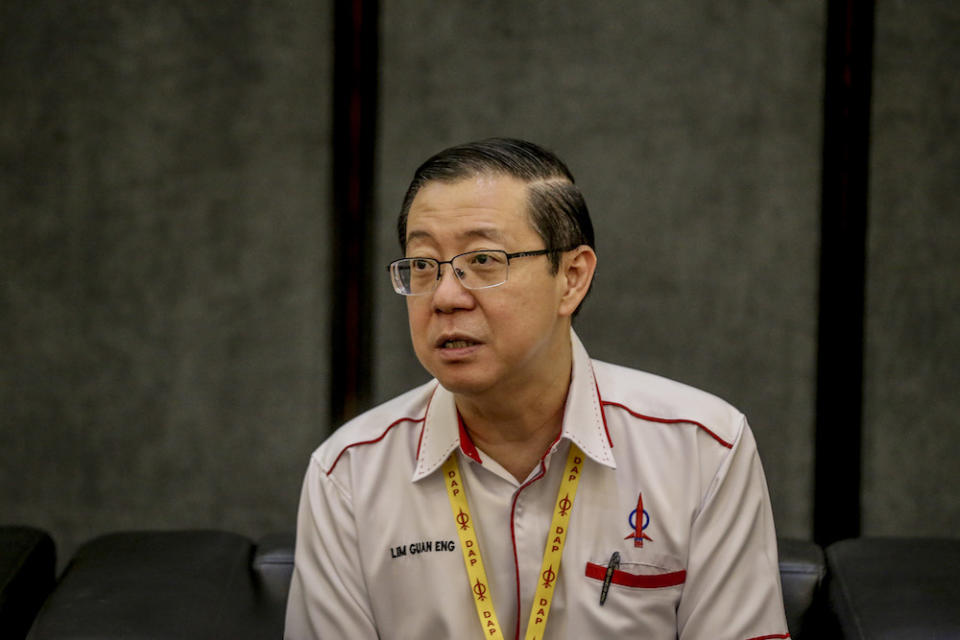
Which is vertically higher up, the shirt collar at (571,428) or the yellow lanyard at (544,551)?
the shirt collar at (571,428)

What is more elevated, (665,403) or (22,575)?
(665,403)

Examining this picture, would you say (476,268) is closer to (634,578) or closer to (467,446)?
(467,446)

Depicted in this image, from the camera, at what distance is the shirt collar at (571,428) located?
171 cm

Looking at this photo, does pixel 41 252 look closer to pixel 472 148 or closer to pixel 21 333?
pixel 21 333

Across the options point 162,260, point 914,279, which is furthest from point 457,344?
point 914,279

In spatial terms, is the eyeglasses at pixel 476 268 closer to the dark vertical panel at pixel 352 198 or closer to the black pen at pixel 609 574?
the black pen at pixel 609 574

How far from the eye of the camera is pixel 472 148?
1.68 m

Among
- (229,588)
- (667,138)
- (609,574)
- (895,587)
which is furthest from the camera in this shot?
(667,138)

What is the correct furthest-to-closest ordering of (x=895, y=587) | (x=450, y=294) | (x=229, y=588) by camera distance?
(x=229, y=588) → (x=895, y=587) → (x=450, y=294)

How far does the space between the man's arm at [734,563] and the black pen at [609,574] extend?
0.13m

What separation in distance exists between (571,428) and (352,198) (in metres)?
1.31

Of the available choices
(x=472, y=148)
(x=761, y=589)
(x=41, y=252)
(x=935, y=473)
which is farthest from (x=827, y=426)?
(x=41, y=252)

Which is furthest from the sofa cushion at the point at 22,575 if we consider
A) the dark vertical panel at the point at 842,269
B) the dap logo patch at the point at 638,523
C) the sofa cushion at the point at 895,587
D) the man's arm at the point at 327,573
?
the dark vertical panel at the point at 842,269

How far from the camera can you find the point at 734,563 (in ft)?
5.40
